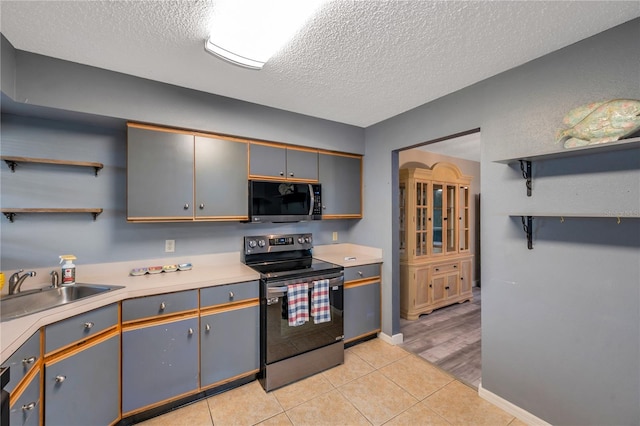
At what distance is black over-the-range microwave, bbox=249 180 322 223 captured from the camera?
97.0 inches

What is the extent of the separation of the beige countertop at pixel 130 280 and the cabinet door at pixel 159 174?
481 millimetres

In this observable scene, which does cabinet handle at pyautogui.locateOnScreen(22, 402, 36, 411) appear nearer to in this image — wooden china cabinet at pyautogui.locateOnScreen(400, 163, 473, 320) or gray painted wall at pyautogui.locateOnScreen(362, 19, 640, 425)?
gray painted wall at pyautogui.locateOnScreen(362, 19, 640, 425)

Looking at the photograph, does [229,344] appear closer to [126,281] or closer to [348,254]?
[126,281]

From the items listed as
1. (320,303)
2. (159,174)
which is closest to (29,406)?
(159,174)

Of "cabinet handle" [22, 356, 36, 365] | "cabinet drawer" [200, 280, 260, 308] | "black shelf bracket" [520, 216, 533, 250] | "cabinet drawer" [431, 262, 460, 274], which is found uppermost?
"black shelf bracket" [520, 216, 533, 250]

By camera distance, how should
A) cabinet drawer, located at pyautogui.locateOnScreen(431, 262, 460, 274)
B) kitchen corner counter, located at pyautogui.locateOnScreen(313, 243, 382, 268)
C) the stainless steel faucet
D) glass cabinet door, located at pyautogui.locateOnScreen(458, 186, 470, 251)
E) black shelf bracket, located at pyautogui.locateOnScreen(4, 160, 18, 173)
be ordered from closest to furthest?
the stainless steel faucet < black shelf bracket, located at pyautogui.locateOnScreen(4, 160, 18, 173) < kitchen corner counter, located at pyautogui.locateOnScreen(313, 243, 382, 268) < cabinet drawer, located at pyautogui.locateOnScreen(431, 262, 460, 274) < glass cabinet door, located at pyautogui.locateOnScreen(458, 186, 470, 251)

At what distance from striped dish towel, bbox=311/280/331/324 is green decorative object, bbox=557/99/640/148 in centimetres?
194

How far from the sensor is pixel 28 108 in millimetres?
1731

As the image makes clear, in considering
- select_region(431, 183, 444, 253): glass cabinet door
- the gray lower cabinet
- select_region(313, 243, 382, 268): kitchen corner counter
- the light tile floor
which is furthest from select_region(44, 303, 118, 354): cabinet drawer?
select_region(431, 183, 444, 253): glass cabinet door

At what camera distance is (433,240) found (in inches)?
152

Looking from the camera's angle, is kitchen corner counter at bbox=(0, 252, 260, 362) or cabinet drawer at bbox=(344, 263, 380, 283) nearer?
kitchen corner counter at bbox=(0, 252, 260, 362)

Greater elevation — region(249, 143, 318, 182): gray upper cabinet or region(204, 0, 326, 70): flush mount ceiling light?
region(204, 0, 326, 70): flush mount ceiling light

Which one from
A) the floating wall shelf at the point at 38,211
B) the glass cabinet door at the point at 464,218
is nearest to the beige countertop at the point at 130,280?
the floating wall shelf at the point at 38,211

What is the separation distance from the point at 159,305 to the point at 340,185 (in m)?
2.06
